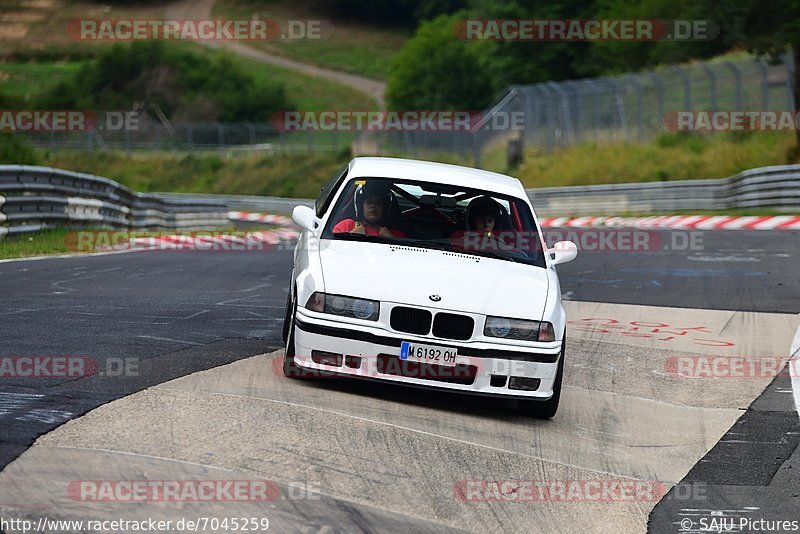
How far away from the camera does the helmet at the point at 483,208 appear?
8836 mm

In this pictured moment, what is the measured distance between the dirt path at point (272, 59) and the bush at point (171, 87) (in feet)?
30.1

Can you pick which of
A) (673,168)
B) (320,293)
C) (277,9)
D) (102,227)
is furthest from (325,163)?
(277,9)

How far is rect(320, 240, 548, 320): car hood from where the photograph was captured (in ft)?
24.5

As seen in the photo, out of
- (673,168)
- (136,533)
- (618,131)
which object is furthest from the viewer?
(618,131)

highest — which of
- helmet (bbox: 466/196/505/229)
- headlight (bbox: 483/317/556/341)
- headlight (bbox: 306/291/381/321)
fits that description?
helmet (bbox: 466/196/505/229)

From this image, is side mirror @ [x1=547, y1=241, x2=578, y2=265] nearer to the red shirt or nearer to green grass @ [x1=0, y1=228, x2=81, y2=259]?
the red shirt

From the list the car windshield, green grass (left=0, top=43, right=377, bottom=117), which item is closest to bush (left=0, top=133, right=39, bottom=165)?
the car windshield

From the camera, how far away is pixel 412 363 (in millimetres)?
7336

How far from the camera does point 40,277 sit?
1327 centimetres

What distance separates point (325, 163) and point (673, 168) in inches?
970

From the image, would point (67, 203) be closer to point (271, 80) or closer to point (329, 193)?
point (329, 193)

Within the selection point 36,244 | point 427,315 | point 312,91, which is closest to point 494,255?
point 427,315

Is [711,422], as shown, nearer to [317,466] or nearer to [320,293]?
[320,293]

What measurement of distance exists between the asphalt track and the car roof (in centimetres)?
143
